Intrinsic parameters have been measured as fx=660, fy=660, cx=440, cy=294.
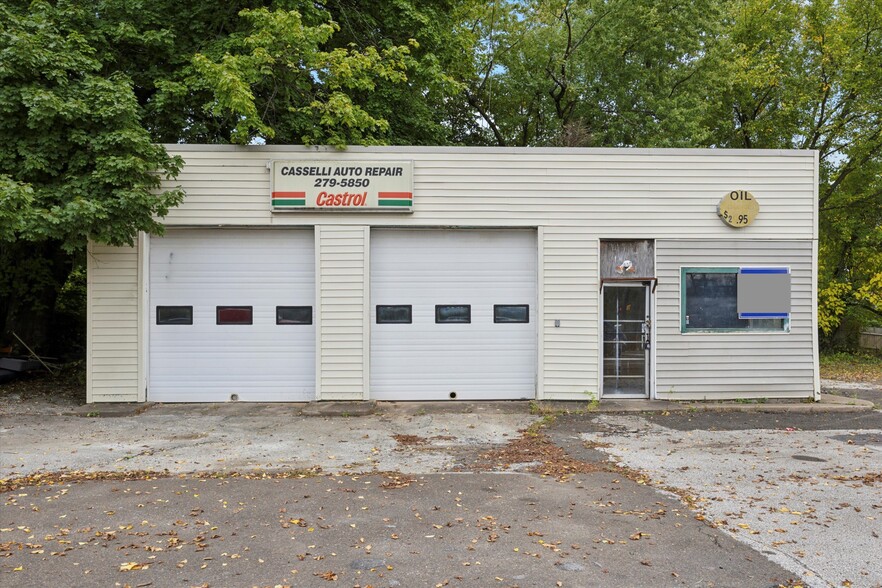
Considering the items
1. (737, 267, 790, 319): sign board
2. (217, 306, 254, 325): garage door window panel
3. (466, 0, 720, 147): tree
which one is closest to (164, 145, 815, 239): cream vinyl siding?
(737, 267, 790, 319): sign board

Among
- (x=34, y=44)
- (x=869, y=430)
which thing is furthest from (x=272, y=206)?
(x=869, y=430)

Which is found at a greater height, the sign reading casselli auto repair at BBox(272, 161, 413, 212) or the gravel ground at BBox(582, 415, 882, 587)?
the sign reading casselli auto repair at BBox(272, 161, 413, 212)

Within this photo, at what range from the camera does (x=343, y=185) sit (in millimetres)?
11570

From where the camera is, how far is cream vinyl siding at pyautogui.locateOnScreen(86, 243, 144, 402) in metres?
11.4

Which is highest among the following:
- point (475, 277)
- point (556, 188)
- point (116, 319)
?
point (556, 188)

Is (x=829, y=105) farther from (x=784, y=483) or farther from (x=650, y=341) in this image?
(x=784, y=483)

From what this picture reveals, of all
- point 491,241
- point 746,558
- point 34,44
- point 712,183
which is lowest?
point 746,558

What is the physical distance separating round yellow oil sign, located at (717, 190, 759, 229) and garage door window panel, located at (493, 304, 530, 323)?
3.91m

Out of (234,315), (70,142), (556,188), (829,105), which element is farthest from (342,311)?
(829,105)

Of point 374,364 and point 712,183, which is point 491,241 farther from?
point 712,183

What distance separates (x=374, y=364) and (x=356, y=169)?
3466 mm

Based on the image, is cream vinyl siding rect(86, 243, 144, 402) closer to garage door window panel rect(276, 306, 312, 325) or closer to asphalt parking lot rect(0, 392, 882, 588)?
asphalt parking lot rect(0, 392, 882, 588)

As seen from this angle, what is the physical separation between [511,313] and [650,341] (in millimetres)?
2545

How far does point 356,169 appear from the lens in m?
11.6
